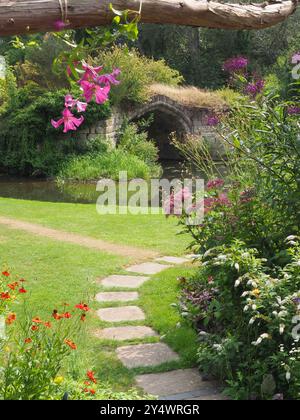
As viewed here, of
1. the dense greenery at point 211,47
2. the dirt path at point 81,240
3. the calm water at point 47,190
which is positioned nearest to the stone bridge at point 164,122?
the calm water at point 47,190

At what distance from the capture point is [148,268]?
6.36 meters

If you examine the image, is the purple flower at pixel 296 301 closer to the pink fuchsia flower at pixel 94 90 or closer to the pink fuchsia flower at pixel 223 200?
the pink fuchsia flower at pixel 223 200

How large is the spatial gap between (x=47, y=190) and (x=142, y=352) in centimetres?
1133

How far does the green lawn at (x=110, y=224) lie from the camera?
758cm

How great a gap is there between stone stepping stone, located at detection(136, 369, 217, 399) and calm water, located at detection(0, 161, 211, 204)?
8.95 meters

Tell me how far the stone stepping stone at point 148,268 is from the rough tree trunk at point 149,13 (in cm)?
421

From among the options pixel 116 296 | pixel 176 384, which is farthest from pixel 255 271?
pixel 116 296

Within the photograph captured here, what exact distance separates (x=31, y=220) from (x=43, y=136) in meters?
9.69

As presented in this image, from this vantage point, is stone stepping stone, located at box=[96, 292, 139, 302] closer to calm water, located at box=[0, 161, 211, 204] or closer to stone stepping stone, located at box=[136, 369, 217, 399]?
stone stepping stone, located at box=[136, 369, 217, 399]

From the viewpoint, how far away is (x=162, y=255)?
697 centimetres

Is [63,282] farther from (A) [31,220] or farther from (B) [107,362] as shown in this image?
(A) [31,220]

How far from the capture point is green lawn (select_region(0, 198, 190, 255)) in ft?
24.9

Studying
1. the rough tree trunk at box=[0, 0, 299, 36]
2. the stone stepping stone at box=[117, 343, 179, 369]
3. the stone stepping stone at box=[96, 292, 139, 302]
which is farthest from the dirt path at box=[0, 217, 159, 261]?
the rough tree trunk at box=[0, 0, 299, 36]

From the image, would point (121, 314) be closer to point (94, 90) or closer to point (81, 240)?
point (81, 240)
